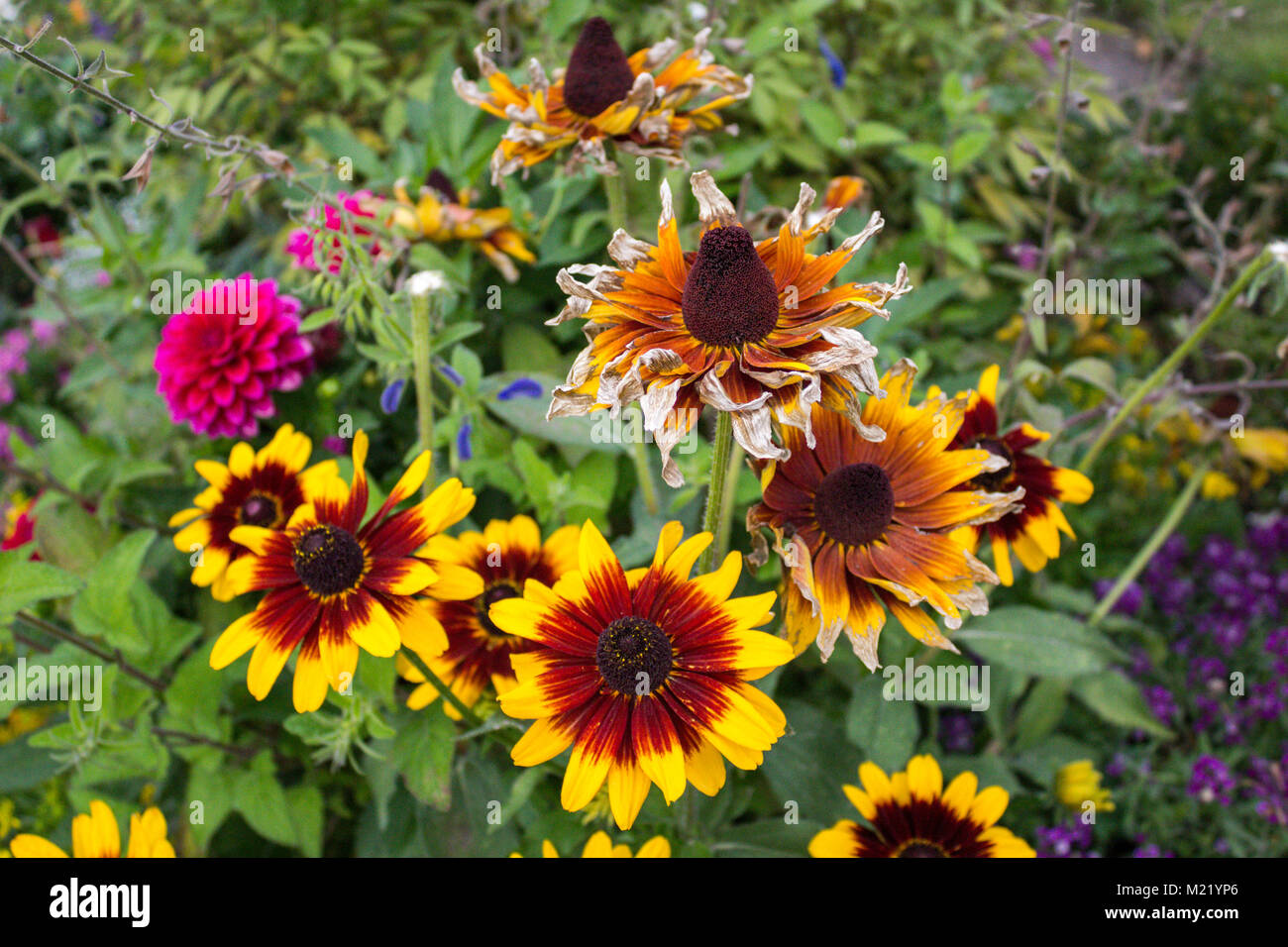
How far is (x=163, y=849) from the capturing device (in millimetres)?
951

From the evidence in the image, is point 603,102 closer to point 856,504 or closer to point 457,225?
point 457,225

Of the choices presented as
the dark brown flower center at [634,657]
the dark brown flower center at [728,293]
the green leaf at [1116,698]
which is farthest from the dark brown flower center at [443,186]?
the green leaf at [1116,698]

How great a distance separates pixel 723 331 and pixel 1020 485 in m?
0.50

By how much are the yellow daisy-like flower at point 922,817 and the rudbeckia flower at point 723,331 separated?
0.52 metres

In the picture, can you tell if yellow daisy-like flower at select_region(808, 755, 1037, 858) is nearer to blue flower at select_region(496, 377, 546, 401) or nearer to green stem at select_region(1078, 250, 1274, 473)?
green stem at select_region(1078, 250, 1274, 473)

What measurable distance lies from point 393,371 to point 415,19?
4.38 ft

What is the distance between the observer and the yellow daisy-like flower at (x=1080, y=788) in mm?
1387

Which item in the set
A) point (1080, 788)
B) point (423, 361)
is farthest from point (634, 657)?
point (1080, 788)

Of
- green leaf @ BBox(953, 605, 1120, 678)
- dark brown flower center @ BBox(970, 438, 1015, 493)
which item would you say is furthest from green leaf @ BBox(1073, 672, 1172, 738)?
dark brown flower center @ BBox(970, 438, 1015, 493)

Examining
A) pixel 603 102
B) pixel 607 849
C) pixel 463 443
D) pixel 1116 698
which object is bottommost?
pixel 607 849

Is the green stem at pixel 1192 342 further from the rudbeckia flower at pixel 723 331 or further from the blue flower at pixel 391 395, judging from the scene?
the blue flower at pixel 391 395

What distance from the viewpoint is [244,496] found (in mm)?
1137

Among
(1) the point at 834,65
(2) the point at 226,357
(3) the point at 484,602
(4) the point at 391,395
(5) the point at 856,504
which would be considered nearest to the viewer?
(5) the point at 856,504
